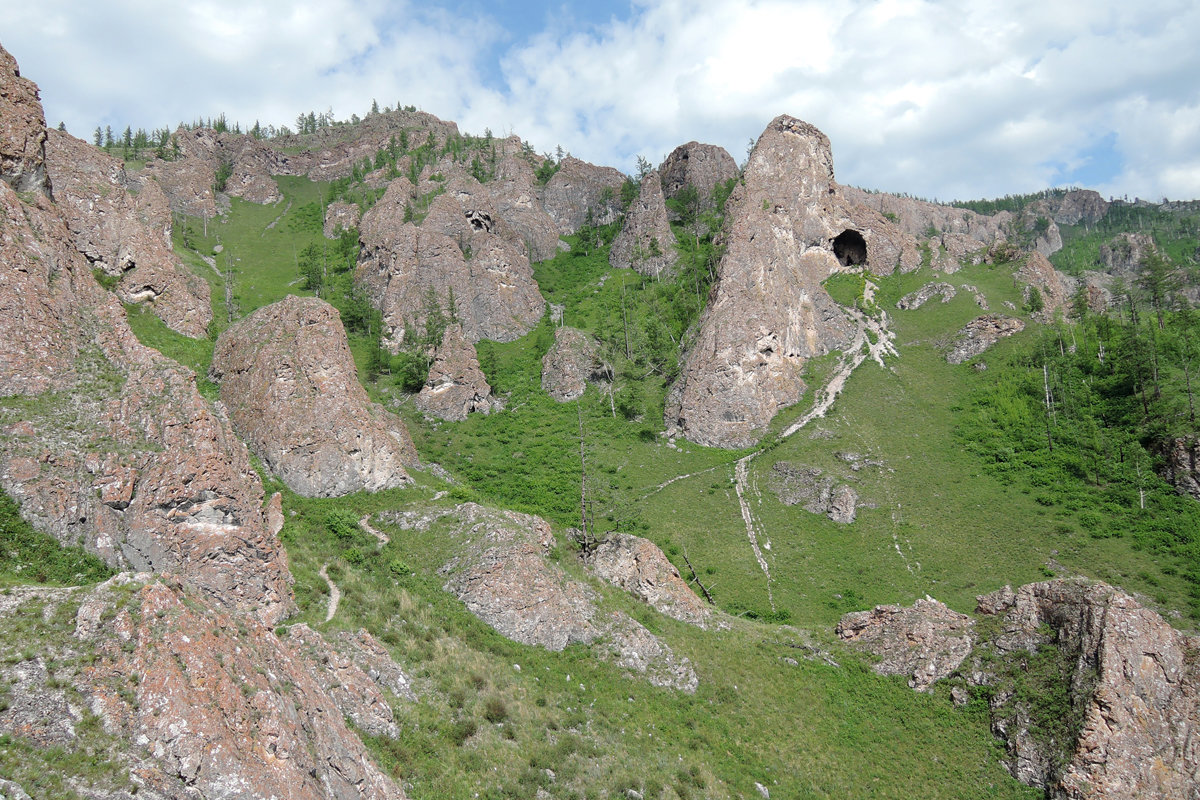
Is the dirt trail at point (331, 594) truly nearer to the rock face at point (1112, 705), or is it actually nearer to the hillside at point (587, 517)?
the hillside at point (587, 517)

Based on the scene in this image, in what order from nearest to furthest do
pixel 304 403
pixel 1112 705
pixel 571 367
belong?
1. pixel 1112 705
2. pixel 304 403
3. pixel 571 367

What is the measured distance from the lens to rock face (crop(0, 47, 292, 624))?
22219 mm

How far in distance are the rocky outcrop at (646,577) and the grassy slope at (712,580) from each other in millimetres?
1806

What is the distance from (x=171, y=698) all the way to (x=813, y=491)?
55667 mm

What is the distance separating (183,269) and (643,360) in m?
56.8

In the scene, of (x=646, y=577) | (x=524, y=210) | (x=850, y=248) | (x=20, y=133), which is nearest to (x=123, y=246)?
(x=20, y=133)

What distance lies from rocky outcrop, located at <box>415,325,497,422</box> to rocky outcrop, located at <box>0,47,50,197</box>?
138ft

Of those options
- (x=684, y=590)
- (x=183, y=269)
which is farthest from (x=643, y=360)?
(x=183, y=269)

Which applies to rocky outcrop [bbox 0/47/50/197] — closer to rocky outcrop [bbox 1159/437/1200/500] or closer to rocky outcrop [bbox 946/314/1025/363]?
rocky outcrop [bbox 1159/437/1200/500]

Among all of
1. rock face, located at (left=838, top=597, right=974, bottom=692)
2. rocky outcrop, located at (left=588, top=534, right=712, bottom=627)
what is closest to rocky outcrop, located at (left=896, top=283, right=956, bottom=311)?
rock face, located at (left=838, top=597, right=974, bottom=692)

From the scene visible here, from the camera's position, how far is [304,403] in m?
43.1

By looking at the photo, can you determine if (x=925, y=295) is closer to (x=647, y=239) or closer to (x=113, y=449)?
(x=647, y=239)

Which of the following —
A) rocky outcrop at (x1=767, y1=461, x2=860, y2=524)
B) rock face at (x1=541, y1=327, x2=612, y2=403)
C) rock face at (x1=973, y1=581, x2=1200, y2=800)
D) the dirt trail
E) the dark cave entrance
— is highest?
the dark cave entrance

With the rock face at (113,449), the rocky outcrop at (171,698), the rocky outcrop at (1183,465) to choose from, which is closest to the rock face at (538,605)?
the rock face at (113,449)
